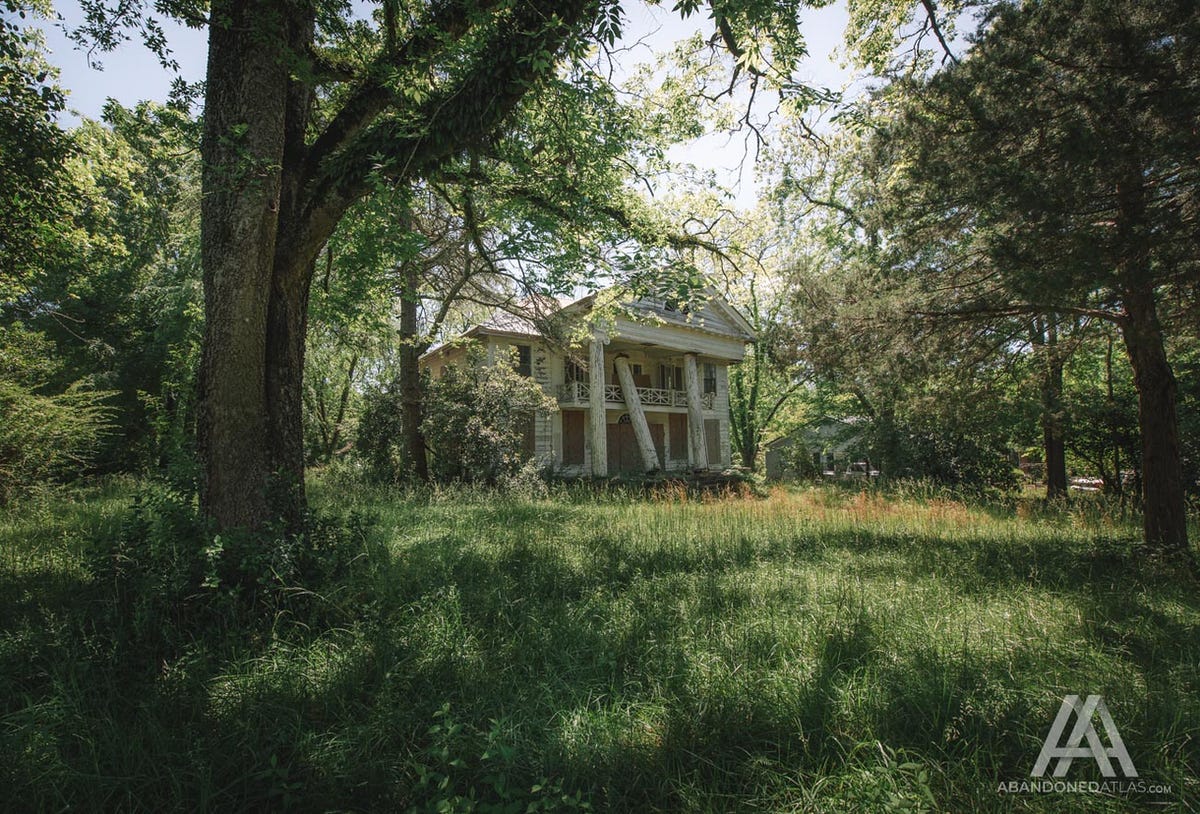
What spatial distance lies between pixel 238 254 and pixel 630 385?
608 inches

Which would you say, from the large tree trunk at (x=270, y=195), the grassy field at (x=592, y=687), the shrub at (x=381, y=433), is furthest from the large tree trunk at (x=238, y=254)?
the shrub at (x=381, y=433)

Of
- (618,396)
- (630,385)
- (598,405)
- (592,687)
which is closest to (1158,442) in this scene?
(592,687)

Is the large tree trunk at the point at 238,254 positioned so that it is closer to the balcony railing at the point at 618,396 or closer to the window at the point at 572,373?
the balcony railing at the point at 618,396

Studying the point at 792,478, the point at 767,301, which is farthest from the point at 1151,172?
the point at 767,301

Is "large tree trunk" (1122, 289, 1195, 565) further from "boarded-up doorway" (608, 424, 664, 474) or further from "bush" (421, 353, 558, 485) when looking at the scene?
"boarded-up doorway" (608, 424, 664, 474)

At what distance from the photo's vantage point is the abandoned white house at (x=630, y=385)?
17.4m

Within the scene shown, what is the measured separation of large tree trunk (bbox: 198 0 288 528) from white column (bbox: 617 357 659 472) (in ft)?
45.1

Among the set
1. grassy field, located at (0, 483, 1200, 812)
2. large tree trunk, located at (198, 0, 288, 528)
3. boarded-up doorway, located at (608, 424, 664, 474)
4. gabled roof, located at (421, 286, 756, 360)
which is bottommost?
grassy field, located at (0, 483, 1200, 812)

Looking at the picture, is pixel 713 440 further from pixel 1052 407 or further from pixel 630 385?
pixel 1052 407

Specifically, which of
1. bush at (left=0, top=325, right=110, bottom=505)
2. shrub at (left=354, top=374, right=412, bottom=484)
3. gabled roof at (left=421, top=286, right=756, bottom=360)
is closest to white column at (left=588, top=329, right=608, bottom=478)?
gabled roof at (left=421, top=286, right=756, bottom=360)

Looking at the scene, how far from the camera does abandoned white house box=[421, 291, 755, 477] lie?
57.0 ft

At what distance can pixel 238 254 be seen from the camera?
4070 millimetres

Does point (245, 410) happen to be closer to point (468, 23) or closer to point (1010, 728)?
point (468, 23)

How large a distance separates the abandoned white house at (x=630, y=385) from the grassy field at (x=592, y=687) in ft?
38.1
